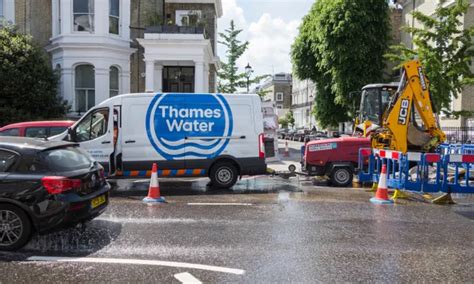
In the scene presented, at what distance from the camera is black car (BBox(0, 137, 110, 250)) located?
5926 mm

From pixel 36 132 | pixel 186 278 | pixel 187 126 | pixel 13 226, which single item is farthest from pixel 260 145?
pixel 186 278

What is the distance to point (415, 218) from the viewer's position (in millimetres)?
8164

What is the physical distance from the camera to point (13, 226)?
5.95 metres

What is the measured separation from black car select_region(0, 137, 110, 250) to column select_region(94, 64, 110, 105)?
1488 centimetres

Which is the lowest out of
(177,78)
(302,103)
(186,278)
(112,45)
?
(186,278)

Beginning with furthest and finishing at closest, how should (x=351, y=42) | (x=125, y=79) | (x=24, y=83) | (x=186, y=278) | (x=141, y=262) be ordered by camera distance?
(x=351, y=42), (x=125, y=79), (x=24, y=83), (x=141, y=262), (x=186, y=278)

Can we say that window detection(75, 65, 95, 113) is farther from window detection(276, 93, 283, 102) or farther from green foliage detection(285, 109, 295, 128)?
window detection(276, 93, 283, 102)

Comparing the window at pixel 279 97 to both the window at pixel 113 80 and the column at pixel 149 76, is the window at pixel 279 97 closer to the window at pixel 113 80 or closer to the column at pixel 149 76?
the window at pixel 113 80

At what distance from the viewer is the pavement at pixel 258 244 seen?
508 centimetres

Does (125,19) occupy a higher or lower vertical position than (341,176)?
higher

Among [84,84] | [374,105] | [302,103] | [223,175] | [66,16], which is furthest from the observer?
[302,103]

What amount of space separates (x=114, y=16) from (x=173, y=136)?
1219 cm

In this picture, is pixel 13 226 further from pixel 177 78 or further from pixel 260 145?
pixel 177 78

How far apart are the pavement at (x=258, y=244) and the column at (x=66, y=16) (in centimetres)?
1345
